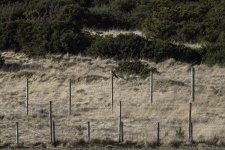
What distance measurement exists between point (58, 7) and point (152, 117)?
1430cm

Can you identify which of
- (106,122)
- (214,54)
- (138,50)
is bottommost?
(138,50)

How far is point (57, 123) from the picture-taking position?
1681 centimetres

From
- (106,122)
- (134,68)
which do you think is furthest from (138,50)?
(106,122)

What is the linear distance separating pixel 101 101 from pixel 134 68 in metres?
3.01

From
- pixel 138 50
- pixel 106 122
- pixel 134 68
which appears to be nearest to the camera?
pixel 106 122

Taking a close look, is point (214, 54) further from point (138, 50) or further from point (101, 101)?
point (101, 101)

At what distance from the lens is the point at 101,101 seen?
19125 millimetres

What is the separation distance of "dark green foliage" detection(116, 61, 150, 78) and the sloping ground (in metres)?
0.42

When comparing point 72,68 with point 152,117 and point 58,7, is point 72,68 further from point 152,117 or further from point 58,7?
point 58,7

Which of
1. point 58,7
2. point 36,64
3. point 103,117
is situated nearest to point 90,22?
point 58,7

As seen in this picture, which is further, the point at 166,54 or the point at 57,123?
the point at 166,54

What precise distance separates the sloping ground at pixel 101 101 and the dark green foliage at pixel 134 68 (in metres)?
0.42

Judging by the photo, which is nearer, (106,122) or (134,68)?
(106,122)

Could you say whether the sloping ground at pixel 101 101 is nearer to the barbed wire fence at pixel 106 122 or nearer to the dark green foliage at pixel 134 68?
the barbed wire fence at pixel 106 122
